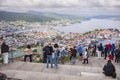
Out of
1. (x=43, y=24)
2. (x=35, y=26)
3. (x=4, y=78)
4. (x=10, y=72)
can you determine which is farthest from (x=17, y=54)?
(x=43, y=24)

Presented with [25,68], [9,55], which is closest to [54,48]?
[25,68]

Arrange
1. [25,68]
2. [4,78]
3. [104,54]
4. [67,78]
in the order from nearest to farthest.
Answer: [4,78]
[67,78]
[25,68]
[104,54]

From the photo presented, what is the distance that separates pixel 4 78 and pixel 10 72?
2.35 m

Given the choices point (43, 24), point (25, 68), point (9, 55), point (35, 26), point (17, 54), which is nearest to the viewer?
point (25, 68)

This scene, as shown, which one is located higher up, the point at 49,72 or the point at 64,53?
the point at 64,53

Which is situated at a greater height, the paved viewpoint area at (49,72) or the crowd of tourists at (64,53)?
the crowd of tourists at (64,53)

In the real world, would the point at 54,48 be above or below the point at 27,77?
above

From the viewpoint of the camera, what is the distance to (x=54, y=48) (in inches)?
502

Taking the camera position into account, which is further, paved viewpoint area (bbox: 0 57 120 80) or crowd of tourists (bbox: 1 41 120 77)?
crowd of tourists (bbox: 1 41 120 77)

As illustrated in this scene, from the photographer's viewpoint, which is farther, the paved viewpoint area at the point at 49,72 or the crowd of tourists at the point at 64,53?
the crowd of tourists at the point at 64,53

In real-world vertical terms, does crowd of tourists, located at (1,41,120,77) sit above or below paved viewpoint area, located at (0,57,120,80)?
above

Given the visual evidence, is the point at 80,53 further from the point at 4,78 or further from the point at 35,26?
the point at 35,26

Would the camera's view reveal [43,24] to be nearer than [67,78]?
No

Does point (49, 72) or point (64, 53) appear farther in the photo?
point (64, 53)
